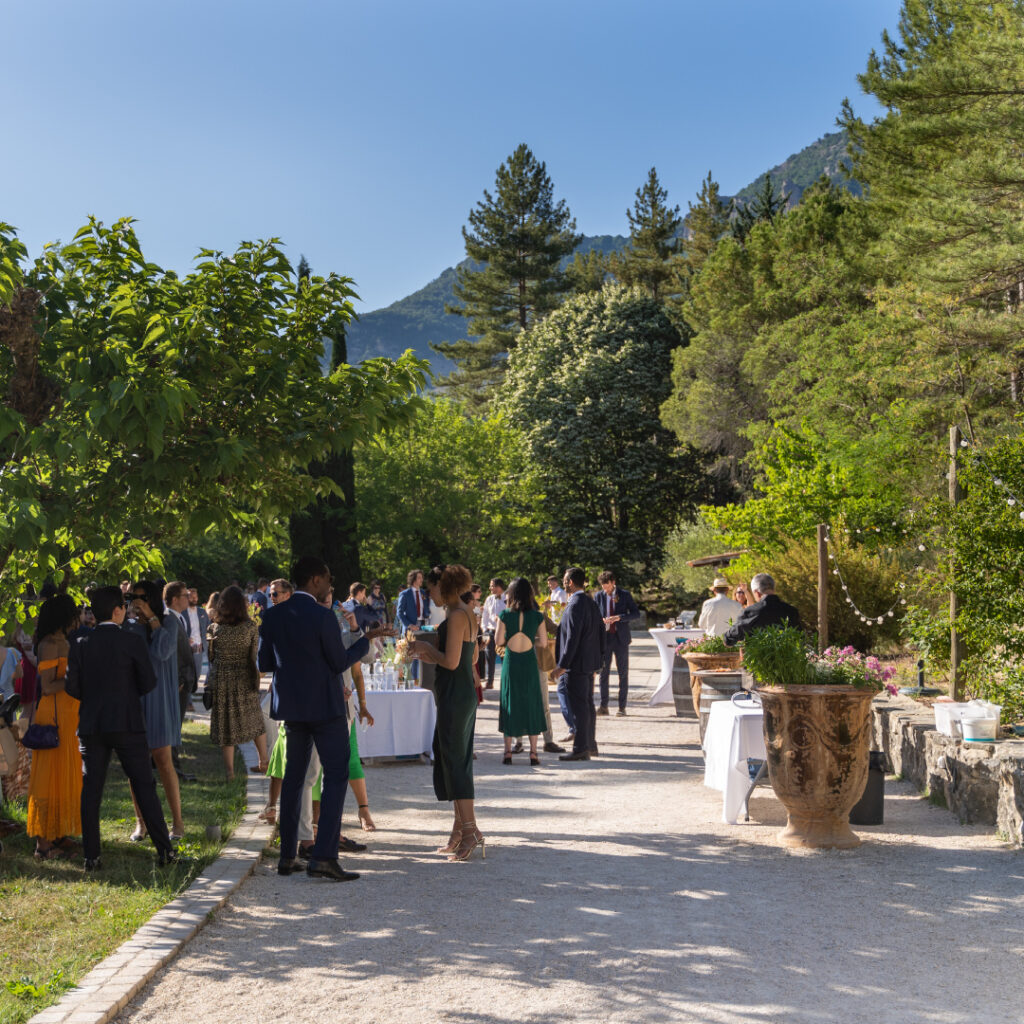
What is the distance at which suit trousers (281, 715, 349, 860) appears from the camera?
6.89 meters

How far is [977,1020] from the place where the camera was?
450 centimetres

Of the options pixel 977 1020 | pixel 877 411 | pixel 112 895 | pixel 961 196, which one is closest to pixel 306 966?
pixel 112 895

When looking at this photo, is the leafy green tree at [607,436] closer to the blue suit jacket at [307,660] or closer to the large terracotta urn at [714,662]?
the large terracotta urn at [714,662]

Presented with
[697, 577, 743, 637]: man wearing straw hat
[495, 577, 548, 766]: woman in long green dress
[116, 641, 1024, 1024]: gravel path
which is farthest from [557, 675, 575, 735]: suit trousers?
[116, 641, 1024, 1024]: gravel path

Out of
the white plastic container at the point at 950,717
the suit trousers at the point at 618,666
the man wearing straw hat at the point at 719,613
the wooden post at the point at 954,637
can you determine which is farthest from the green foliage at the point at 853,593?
the white plastic container at the point at 950,717

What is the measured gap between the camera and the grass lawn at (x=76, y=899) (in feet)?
16.4

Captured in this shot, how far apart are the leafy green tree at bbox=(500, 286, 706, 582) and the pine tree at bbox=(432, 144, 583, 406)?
1281 centimetres

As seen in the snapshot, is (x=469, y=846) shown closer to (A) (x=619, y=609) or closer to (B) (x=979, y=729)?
(B) (x=979, y=729)

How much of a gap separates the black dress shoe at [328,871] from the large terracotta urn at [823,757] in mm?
2886

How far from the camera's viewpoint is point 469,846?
292 inches

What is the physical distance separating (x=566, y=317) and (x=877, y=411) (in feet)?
64.4

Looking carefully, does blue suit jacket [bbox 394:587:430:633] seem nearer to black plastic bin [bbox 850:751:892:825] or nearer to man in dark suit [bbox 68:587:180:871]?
black plastic bin [bbox 850:751:892:825]

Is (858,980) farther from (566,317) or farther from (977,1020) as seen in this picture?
(566,317)

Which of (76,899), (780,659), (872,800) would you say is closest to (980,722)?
(872,800)
